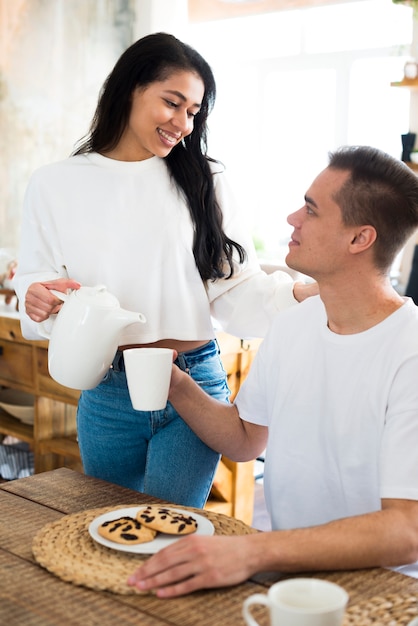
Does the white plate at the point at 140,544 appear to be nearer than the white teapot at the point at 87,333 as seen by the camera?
Yes

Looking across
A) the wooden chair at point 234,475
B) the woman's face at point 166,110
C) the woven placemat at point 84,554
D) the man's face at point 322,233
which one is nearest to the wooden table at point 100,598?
the woven placemat at point 84,554

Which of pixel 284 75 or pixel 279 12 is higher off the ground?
pixel 279 12

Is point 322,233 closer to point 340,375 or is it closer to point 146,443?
point 340,375

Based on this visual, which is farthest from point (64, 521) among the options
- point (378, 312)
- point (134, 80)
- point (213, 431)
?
point (134, 80)

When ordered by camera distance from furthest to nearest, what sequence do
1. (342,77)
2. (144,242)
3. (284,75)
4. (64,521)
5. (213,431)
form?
1. (284,75)
2. (342,77)
3. (144,242)
4. (213,431)
5. (64,521)

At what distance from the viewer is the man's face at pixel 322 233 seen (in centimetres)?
151

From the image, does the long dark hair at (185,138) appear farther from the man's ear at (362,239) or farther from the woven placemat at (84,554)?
the woven placemat at (84,554)

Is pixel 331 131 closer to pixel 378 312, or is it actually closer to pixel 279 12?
pixel 279 12

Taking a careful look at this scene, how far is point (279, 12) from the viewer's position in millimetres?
6203

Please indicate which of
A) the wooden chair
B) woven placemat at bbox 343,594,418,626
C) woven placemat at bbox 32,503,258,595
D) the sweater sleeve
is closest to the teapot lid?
the sweater sleeve

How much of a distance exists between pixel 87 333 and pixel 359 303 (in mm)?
490

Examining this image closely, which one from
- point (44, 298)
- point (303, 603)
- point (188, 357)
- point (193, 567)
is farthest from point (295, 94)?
point (303, 603)

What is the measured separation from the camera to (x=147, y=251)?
1.79 m

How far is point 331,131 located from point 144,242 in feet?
16.0
